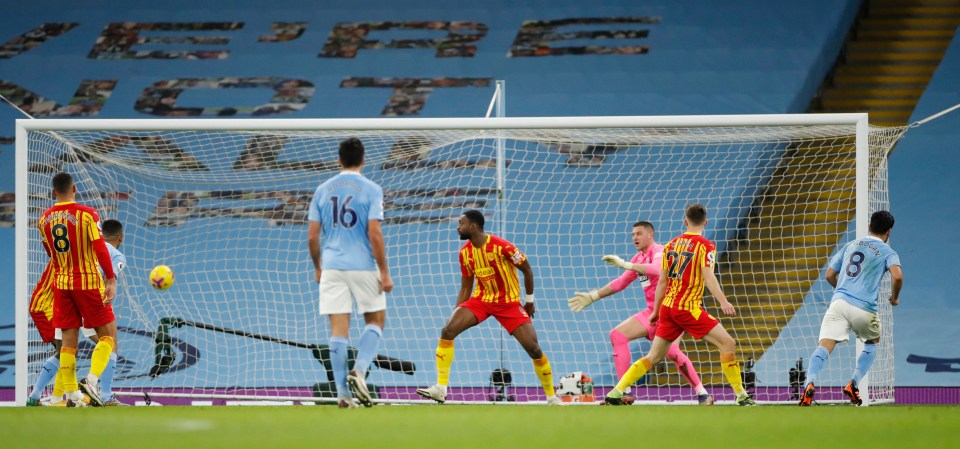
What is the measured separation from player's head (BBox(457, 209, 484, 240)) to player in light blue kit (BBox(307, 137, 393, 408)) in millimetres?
2499

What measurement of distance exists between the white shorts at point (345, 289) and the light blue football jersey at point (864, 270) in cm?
407

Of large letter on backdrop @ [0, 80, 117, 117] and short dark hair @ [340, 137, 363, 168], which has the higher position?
large letter on backdrop @ [0, 80, 117, 117]

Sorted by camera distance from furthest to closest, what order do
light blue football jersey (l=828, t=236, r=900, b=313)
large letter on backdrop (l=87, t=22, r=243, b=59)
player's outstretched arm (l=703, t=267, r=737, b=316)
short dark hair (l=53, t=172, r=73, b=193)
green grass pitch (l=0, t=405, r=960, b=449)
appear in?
large letter on backdrop (l=87, t=22, r=243, b=59)
light blue football jersey (l=828, t=236, r=900, b=313)
player's outstretched arm (l=703, t=267, r=737, b=316)
short dark hair (l=53, t=172, r=73, b=193)
green grass pitch (l=0, t=405, r=960, b=449)

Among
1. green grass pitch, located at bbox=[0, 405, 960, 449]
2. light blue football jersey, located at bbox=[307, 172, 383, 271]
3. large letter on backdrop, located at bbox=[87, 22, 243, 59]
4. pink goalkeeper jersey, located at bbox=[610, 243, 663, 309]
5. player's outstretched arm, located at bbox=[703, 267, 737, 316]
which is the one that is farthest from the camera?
large letter on backdrop, located at bbox=[87, 22, 243, 59]

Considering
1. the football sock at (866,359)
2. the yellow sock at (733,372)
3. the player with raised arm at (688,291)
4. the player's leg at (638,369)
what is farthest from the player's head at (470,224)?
the football sock at (866,359)

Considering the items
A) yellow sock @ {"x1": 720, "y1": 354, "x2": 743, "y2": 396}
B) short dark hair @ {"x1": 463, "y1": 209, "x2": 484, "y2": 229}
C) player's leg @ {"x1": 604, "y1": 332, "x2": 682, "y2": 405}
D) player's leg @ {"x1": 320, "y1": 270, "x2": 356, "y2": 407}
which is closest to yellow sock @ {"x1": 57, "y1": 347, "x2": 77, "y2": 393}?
player's leg @ {"x1": 320, "y1": 270, "x2": 356, "y2": 407}

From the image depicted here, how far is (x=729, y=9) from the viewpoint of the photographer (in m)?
14.7

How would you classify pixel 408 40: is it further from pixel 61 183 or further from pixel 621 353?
pixel 61 183

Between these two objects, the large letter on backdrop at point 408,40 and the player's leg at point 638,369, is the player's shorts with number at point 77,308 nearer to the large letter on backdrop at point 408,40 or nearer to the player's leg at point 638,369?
the player's leg at point 638,369

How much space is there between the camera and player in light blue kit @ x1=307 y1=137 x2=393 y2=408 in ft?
21.4

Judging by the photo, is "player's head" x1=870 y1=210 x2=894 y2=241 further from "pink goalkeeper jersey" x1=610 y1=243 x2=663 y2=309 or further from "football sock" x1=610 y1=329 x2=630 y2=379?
"football sock" x1=610 y1=329 x2=630 y2=379

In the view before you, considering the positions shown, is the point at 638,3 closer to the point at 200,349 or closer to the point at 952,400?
the point at 952,400

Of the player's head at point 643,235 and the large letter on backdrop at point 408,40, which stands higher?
the large letter on backdrop at point 408,40

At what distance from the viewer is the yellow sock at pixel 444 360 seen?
901cm
